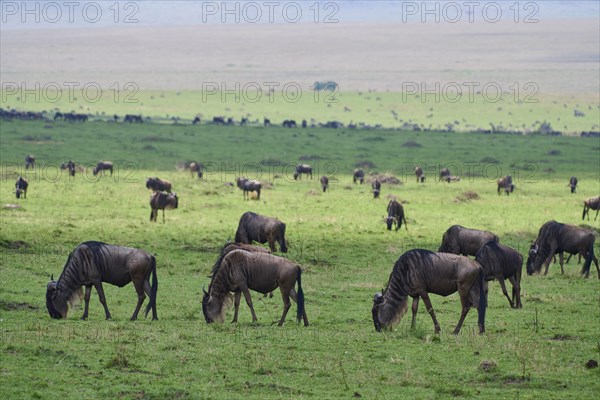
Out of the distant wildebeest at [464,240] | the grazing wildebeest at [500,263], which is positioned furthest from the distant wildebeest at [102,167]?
the grazing wildebeest at [500,263]

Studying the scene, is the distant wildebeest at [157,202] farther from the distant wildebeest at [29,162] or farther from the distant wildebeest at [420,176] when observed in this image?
the distant wildebeest at [420,176]

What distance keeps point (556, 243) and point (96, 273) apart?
1441cm

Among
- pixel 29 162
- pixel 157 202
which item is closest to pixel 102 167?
pixel 29 162

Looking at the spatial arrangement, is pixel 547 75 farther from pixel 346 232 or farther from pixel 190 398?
pixel 190 398

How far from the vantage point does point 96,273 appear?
2052 centimetres

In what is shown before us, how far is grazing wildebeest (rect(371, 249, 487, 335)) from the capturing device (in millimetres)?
19750

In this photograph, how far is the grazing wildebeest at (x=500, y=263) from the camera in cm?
2370

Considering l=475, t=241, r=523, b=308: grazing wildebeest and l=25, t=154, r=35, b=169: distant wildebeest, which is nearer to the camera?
l=475, t=241, r=523, b=308: grazing wildebeest

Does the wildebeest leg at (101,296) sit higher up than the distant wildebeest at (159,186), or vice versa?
the distant wildebeest at (159,186)

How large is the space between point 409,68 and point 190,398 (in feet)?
564

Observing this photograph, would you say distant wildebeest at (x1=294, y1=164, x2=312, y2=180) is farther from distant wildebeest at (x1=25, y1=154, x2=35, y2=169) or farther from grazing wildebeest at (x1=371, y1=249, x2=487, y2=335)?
grazing wildebeest at (x1=371, y1=249, x2=487, y2=335)

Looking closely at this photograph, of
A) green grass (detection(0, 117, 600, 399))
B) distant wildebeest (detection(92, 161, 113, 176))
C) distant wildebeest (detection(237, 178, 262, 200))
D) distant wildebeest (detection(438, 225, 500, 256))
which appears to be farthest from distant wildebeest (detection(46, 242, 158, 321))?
distant wildebeest (detection(92, 161, 113, 176))

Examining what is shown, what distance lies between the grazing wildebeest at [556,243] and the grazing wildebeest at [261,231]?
7522mm

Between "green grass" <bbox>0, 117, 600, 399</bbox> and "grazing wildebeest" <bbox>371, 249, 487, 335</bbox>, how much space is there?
1.44 feet
